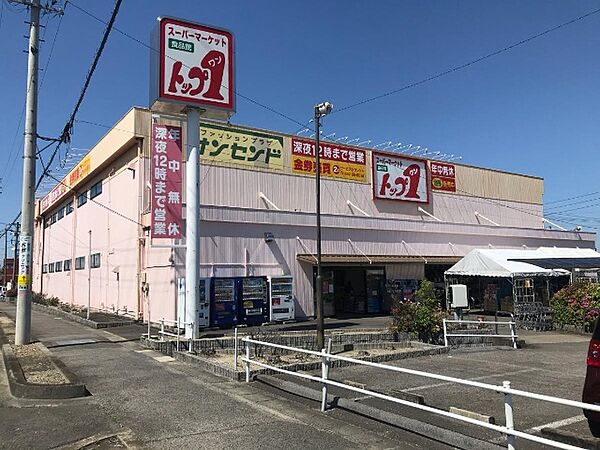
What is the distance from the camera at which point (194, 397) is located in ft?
26.7

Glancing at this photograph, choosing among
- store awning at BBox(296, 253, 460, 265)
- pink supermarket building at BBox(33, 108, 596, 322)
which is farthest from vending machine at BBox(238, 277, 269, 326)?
store awning at BBox(296, 253, 460, 265)

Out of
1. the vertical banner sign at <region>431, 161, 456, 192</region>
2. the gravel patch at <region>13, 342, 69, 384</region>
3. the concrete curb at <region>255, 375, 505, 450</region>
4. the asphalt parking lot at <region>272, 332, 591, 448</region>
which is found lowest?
the asphalt parking lot at <region>272, 332, 591, 448</region>

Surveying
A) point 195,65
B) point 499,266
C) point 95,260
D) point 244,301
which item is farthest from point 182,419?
point 95,260

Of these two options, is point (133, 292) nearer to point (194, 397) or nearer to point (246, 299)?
point (246, 299)

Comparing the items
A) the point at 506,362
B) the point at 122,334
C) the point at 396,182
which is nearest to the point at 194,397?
the point at 506,362

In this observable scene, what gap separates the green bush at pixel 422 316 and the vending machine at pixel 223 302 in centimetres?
620

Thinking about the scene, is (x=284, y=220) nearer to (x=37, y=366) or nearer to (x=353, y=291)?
(x=353, y=291)

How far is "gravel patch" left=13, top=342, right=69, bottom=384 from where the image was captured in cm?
921

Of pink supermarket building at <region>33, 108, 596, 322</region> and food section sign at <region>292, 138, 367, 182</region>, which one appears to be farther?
food section sign at <region>292, 138, 367, 182</region>

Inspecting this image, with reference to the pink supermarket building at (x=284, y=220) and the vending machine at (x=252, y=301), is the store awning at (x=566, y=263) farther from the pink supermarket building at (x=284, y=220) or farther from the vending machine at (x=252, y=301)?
the vending machine at (x=252, y=301)

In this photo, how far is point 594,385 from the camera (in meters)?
4.87

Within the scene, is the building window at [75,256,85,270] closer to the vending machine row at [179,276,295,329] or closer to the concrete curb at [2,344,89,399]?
the vending machine row at [179,276,295,329]

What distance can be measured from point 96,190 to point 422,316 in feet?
73.9

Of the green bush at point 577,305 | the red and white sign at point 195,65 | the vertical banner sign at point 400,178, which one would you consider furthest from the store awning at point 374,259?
the red and white sign at point 195,65
